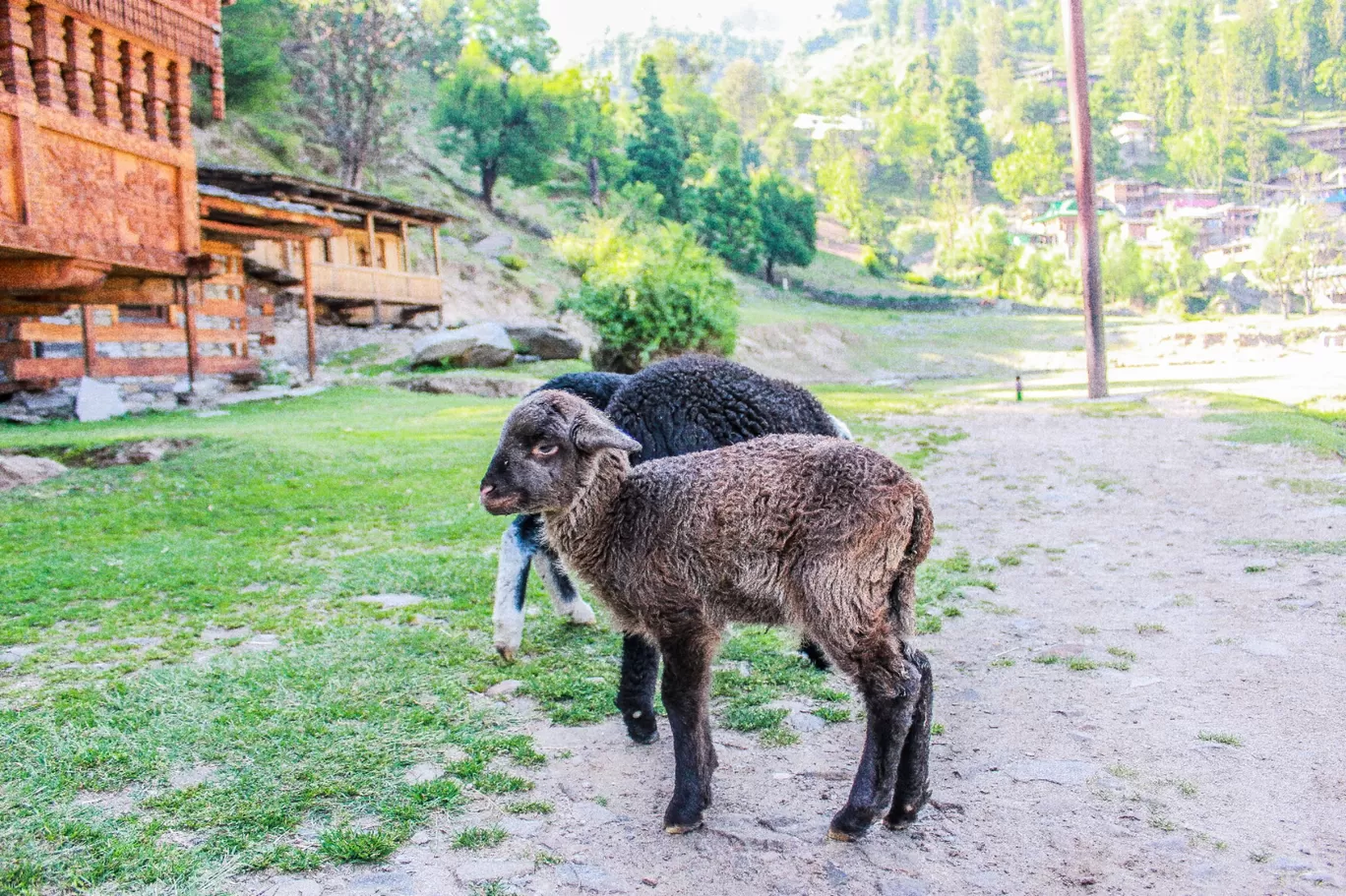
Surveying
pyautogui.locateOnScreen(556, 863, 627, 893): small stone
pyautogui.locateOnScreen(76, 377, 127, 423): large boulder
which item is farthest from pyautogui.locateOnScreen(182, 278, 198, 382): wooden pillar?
pyautogui.locateOnScreen(556, 863, 627, 893): small stone

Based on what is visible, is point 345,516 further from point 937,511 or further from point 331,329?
point 331,329

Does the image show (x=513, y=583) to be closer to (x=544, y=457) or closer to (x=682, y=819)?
(x=544, y=457)

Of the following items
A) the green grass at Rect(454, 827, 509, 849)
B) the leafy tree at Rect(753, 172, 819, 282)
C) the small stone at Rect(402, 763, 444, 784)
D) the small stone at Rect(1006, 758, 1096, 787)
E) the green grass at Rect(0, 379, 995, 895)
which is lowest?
the small stone at Rect(1006, 758, 1096, 787)

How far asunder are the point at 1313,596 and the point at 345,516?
7.77 meters

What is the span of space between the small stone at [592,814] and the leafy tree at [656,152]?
57.0 m

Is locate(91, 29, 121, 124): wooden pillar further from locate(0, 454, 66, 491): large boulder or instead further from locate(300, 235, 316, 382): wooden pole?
locate(300, 235, 316, 382): wooden pole

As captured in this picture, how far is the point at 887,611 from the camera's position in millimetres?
3592

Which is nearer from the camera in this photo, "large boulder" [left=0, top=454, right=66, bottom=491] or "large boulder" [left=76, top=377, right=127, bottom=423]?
"large boulder" [left=0, top=454, right=66, bottom=491]

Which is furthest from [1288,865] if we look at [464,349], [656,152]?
[656,152]

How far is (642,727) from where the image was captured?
14.3 ft

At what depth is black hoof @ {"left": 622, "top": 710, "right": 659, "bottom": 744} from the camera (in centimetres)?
436

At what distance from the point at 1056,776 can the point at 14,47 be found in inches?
355

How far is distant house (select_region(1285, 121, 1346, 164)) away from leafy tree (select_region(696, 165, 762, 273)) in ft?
194

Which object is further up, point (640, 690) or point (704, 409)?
point (704, 409)
